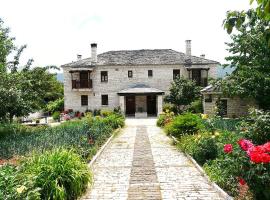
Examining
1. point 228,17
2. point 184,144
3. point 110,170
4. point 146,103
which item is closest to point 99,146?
point 184,144

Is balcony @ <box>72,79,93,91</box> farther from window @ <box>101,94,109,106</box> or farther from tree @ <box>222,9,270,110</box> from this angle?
tree @ <box>222,9,270,110</box>

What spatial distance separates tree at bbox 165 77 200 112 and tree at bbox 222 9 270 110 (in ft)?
30.2

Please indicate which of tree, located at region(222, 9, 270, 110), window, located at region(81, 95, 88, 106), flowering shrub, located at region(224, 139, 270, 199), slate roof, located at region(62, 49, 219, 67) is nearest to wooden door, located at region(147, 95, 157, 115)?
slate roof, located at region(62, 49, 219, 67)

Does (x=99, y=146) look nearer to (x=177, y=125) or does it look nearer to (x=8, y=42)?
(x=177, y=125)

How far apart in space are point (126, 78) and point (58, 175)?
108 feet

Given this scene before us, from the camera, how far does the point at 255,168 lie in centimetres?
664

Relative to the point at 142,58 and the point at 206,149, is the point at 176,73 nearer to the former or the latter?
Answer: the point at 142,58

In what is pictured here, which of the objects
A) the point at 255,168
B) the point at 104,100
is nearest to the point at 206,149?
the point at 255,168

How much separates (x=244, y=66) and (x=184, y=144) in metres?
12.4

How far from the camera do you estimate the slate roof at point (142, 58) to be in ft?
132

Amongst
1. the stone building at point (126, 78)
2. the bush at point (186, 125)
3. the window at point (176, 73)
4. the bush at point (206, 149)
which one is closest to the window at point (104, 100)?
the stone building at point (126, 78)

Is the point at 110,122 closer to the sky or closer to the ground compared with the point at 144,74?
closer to the ground

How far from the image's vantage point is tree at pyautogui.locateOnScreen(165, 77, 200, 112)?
36.2 meters

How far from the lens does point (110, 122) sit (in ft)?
79.3
